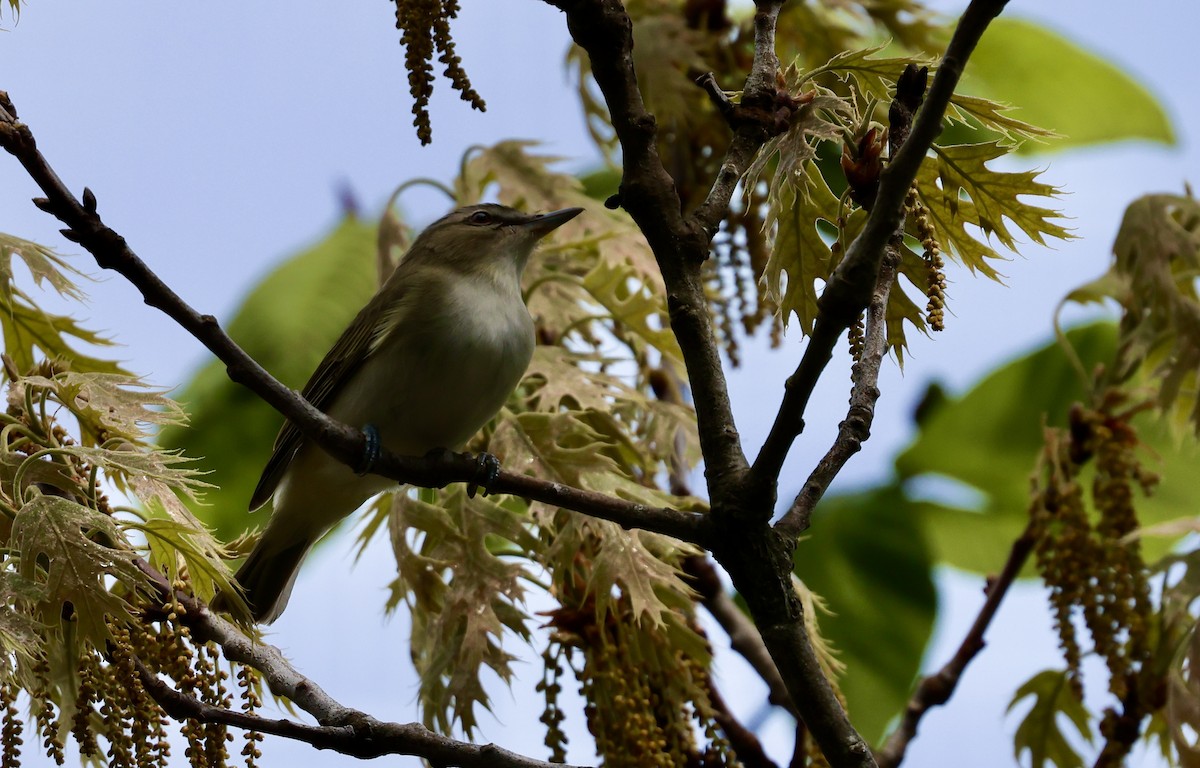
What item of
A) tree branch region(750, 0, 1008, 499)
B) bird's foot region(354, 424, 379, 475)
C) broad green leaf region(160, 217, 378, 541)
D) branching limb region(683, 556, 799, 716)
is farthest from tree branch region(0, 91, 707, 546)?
broad green leaf region(160, 217, 378, 541)

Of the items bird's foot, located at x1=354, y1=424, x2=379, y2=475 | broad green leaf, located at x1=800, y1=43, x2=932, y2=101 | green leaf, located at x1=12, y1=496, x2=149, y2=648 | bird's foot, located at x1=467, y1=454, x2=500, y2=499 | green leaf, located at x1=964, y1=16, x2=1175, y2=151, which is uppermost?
green leaf, located at x1=964, y1=16, x2=1175, y2=151

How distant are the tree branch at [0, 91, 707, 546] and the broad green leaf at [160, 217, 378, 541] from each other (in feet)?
9.02

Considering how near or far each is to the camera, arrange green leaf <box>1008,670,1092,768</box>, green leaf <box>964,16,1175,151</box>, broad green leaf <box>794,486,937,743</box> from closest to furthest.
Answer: green leaf <box>1008,670,1092,768</box> → broad green leaf <box>794,486,937,743</box> → green leaf <box>964,16,1175,151</box>

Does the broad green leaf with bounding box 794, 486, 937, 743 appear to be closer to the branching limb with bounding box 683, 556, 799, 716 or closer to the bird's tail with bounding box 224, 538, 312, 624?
the branching limb with bounding box 683, 556, 799, 716

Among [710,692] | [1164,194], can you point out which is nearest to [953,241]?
[710,692]

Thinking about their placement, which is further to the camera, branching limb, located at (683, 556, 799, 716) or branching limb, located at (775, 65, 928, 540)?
branching limb, located at (683, 556, 799, 716)

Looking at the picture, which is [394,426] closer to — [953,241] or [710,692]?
[710,692]

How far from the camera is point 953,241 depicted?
2.57 metres

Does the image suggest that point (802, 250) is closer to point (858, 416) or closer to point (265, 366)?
point (858, 416)

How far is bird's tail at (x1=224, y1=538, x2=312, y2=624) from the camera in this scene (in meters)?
3.92

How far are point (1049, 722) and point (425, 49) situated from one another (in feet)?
9.43

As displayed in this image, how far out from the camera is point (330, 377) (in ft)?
13.0

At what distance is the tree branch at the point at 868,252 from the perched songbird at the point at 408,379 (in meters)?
1.63

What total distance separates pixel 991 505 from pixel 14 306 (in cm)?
484
